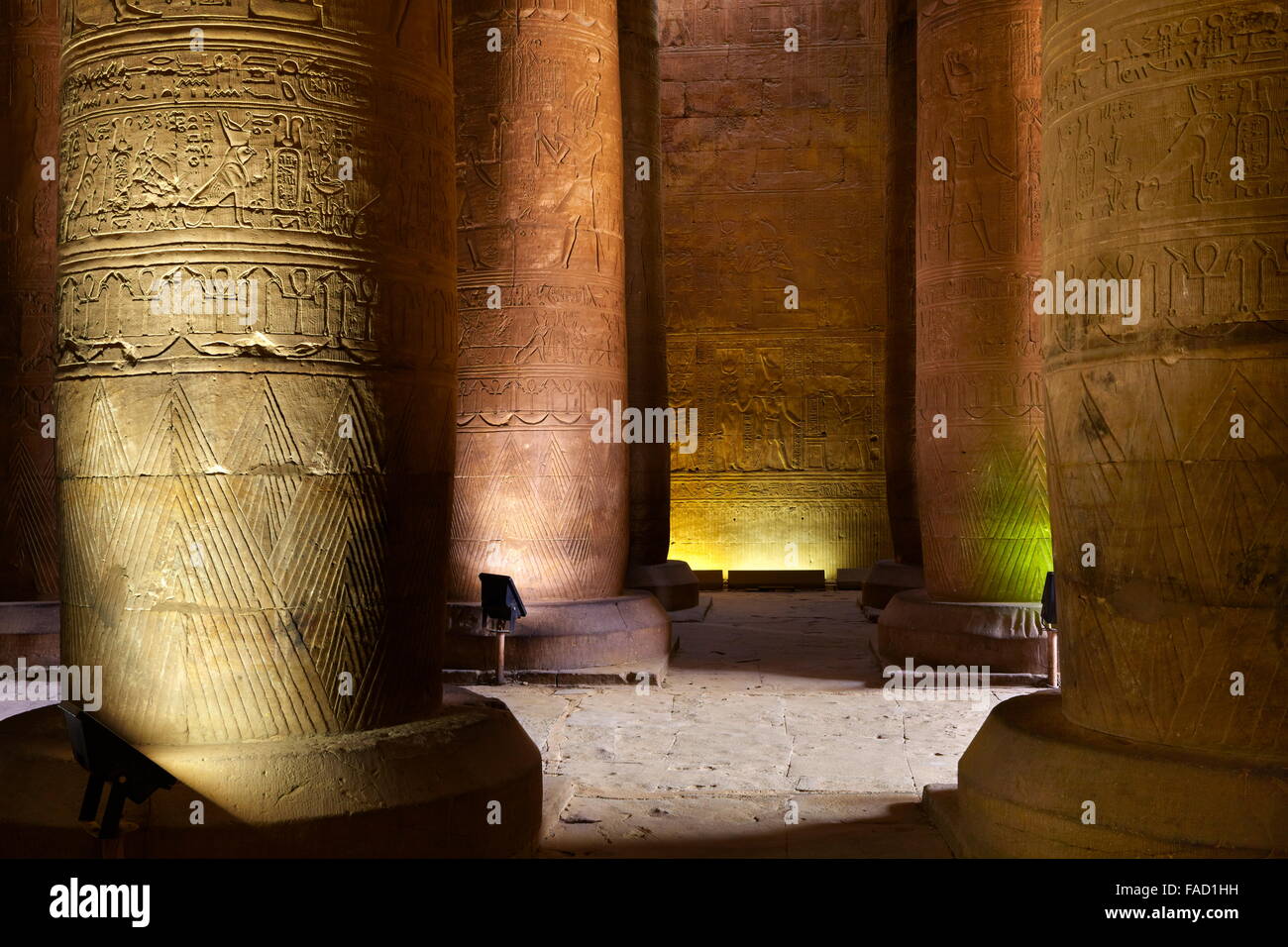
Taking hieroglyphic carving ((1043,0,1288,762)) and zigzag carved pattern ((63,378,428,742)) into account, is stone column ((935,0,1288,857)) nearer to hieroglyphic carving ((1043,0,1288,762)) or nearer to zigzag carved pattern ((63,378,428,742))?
hieroglyphic carving ((1043,0,1288,762))

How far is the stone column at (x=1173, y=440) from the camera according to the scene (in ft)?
10.5

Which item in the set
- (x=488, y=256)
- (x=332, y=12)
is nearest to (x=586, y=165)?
(x=488, y=256)

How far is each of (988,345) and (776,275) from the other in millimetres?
7911

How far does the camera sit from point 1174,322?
332 cm

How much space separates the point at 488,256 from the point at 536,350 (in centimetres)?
66

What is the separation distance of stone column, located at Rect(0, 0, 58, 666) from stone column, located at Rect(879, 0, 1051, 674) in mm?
5505

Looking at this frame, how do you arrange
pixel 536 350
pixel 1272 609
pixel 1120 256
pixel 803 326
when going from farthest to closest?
pixel 803 326 → pixel 536 350 → pixel 1120 256 → pixel 1272 609

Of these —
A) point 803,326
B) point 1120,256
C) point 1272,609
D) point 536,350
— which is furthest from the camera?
point 803,326

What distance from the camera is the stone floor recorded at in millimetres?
4270

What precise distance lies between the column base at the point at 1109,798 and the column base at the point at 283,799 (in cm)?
151

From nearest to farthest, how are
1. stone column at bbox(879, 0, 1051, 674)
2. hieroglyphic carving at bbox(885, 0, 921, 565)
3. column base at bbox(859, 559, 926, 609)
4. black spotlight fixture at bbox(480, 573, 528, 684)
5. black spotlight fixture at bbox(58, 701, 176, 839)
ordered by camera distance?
black spotlight fixture at bbox(58, 701, 176, 839)
black spotlight fixture at bbox(480, 573, 528, 684)
stone column at bbox(879, 0, 1051, 674)
column base at bbox(859, 559, 926, 609)
hieroglyphic carving at bbox(885, 0, 921, 565)

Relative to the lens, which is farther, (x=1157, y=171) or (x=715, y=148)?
(x=715, y=148)

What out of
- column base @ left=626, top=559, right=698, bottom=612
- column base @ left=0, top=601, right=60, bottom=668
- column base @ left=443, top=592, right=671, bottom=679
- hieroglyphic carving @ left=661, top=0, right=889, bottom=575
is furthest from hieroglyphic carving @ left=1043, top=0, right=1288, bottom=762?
hieroglyphic carving @ left=661, top=0, right=889, bottom=575

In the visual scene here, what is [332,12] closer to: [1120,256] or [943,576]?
[1120,256]
